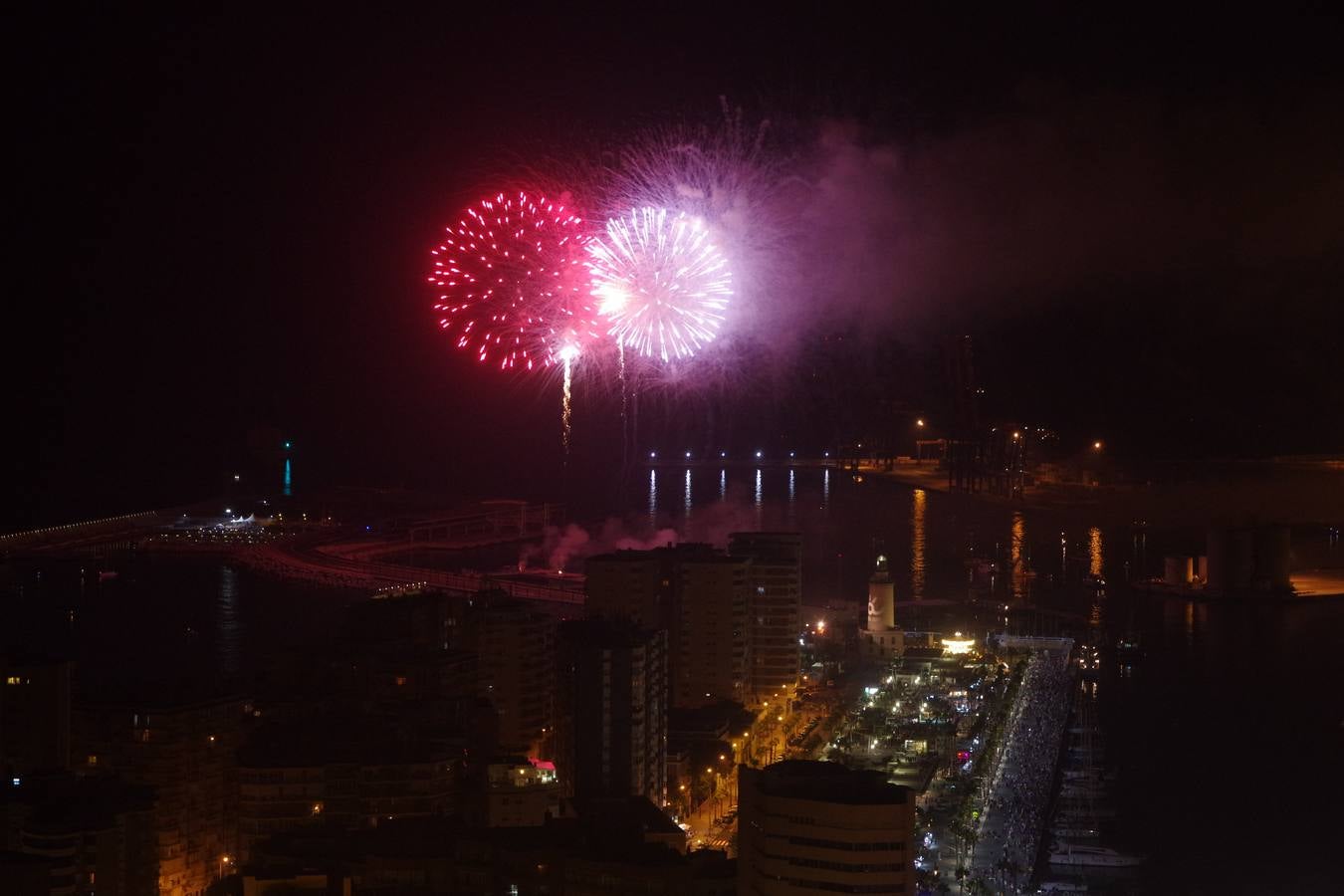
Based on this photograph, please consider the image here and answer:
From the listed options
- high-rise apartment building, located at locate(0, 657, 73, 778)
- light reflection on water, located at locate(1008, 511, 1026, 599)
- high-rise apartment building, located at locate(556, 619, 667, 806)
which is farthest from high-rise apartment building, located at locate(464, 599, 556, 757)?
light reflection on water, located at locate(1008, 511, 1026, 599)

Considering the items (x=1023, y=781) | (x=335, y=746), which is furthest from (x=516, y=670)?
(x=1023, y=781)

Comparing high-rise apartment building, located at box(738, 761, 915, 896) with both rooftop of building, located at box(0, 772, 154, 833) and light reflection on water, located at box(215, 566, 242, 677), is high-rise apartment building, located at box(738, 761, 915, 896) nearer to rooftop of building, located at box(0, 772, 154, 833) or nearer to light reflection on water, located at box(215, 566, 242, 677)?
rooftop of building, located at box(0, 772, 154, 833)

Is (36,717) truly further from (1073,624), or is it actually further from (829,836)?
(1073,624)

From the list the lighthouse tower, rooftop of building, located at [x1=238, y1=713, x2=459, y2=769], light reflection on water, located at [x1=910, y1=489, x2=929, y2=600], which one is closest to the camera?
rooftop of building, located at [x1=238, y1=713, x2=459, y2=769]

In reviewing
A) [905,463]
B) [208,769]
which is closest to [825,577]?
[208,769]

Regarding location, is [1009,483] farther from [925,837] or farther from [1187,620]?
[925,837]

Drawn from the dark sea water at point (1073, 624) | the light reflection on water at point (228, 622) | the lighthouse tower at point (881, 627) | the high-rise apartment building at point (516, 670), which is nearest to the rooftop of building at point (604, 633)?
the high-rise apartment building at point (516, 670)

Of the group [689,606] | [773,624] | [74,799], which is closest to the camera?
[74,799]
